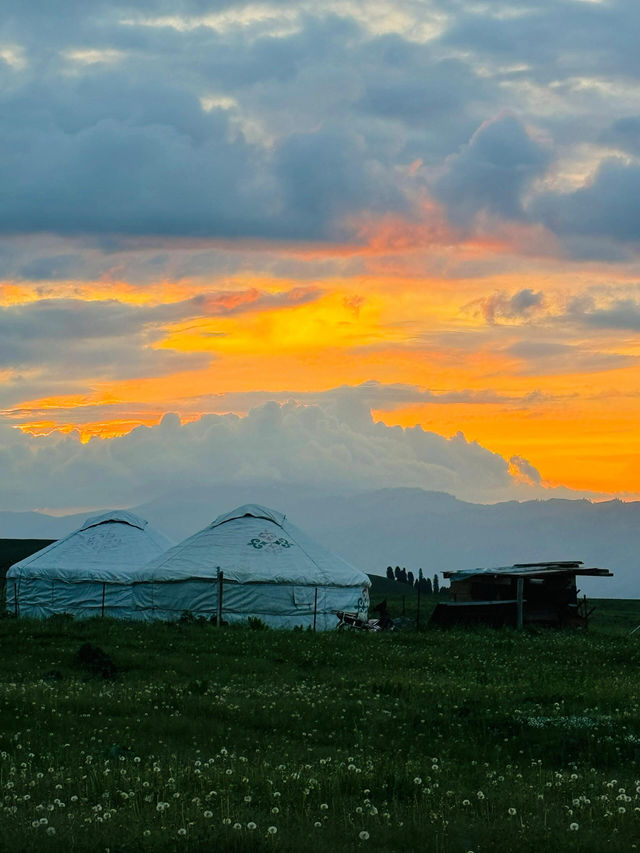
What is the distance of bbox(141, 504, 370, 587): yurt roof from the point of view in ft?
145

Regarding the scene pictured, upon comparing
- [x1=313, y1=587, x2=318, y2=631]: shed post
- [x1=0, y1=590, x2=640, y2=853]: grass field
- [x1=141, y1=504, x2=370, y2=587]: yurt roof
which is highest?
[x1=141, y1=504, x2=370, y2=587]: yurt roof

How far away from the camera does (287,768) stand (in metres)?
13.8

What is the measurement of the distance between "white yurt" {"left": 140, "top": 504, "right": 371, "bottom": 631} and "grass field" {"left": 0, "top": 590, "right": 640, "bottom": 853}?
37.0 feet

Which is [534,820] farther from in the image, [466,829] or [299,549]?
[299,549]

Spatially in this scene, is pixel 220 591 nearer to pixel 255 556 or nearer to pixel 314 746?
pixel 255 556

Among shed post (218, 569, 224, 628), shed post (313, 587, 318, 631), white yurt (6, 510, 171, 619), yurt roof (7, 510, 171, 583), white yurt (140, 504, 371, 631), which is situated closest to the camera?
shed post (218, 569, 224, 628)

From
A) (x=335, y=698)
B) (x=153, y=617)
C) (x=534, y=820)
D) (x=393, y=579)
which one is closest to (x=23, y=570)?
(x=153, y=617)

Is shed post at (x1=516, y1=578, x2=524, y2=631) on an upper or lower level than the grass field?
upper

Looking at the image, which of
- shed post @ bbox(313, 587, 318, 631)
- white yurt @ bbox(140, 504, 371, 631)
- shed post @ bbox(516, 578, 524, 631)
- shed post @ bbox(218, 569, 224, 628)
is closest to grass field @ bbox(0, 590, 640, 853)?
shed post @ bbox(218, 569, 224, 628)

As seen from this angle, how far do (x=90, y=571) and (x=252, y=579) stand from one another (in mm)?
8676

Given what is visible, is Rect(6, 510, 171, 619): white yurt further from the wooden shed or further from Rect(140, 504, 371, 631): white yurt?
the wooden shed

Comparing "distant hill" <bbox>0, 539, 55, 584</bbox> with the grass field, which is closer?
the grass field

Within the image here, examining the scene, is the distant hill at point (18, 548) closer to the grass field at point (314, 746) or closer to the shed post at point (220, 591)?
the shed post at point (220, 591)

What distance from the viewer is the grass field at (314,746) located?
405 inches
